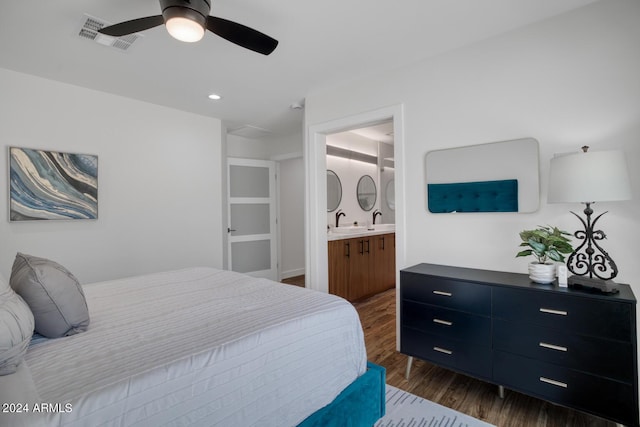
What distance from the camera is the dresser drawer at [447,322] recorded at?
195 cm

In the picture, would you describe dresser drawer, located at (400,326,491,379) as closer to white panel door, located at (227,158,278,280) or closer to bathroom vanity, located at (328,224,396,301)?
bathroom vanity, located at (328,224,396,301)

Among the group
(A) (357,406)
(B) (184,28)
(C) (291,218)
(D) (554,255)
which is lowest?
(A) (357,406)

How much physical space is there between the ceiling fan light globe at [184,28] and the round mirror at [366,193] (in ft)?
13.1

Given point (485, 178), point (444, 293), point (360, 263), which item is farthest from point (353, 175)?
point (444, 293)

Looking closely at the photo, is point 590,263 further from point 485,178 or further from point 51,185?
point 51,185

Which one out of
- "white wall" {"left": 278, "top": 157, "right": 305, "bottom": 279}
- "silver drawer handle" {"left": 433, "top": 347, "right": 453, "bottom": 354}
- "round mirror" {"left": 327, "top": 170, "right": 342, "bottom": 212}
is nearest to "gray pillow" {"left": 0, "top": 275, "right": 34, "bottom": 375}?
"silver drawer handle" {"left": 433, "top": 347, "right": 453, "bottom": 354}

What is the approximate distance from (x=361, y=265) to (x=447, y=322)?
2.07m

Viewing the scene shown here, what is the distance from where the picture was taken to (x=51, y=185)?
2.86 metres

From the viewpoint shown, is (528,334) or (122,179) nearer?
(528,334)

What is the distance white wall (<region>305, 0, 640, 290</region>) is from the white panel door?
2.59 meters

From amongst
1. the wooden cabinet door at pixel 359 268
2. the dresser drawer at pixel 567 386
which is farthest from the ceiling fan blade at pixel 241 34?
the wooden cabinet door at pixel 359 268

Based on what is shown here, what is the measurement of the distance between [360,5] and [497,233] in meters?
1.80

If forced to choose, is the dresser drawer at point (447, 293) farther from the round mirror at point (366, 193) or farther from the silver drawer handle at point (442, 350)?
the round mirror at point (366, 193)

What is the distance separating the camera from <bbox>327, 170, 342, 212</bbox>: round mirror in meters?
4.89
